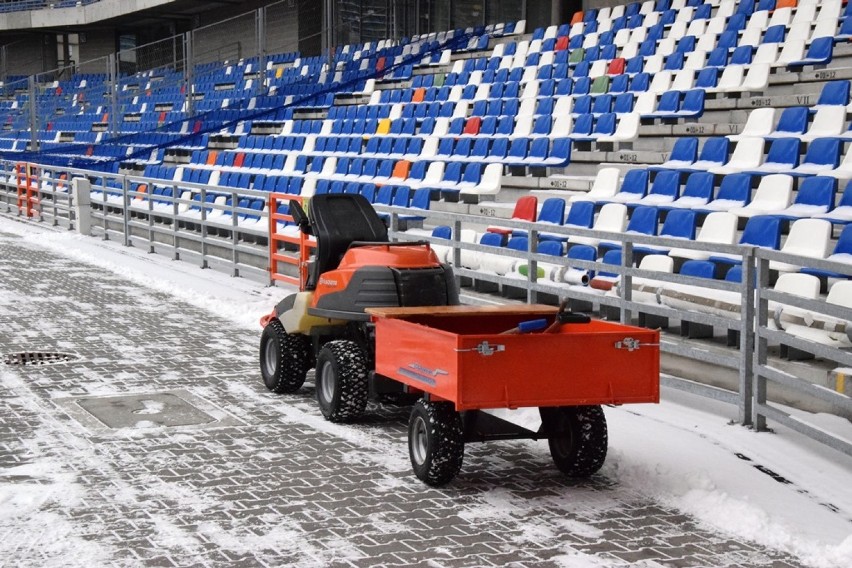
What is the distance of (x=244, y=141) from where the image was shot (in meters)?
24.4

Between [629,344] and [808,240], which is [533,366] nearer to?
[629,344]

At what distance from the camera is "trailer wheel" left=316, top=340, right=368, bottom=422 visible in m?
7.06

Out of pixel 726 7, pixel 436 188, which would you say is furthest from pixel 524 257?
pixel 726 7

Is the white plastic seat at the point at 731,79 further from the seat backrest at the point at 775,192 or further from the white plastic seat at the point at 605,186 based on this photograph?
the seat backrest at the point at 775,192

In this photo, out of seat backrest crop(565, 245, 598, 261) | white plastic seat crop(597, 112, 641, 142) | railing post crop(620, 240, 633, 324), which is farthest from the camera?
white plastic seat crop(597, 112, 641, 142)

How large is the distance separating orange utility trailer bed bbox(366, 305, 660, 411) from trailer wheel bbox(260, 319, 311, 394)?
2.11 m

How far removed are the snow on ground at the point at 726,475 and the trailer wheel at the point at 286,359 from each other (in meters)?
0.53

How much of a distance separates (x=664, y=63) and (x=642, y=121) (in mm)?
2246

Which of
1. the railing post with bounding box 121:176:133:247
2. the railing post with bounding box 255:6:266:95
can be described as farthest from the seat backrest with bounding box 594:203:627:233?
the railing post with bounding box 255:6:266:95

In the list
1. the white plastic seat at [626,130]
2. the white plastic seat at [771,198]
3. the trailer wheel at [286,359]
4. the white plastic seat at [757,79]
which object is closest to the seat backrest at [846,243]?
the white plastic seat at [771,198]

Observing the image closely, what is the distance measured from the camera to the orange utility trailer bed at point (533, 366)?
5516mm

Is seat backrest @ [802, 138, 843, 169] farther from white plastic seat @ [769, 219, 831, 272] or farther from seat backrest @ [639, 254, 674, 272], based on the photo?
seat backrest @ [639, 254, 674, 272]

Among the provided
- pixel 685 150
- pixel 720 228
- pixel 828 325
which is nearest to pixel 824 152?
pixel 685 150

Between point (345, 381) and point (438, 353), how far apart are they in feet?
4.98
